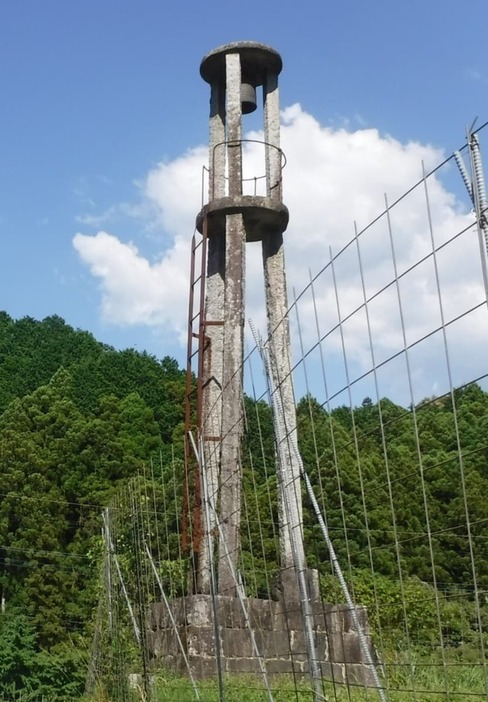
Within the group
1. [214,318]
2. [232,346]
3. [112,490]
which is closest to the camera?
[232,346]

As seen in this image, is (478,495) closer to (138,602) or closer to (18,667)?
(18,667)

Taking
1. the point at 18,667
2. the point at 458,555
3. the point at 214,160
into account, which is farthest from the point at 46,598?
the point at 214,160

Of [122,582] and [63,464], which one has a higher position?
[63,464]

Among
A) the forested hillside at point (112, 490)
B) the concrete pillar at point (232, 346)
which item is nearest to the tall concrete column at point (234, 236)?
the concrete pillar at point (232, 346)

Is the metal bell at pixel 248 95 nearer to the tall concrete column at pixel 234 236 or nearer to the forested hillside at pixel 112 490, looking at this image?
the tall concrete column at pixel 234 236

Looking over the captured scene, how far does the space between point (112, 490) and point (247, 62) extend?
1601 cm

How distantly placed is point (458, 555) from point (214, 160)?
13.0 meters

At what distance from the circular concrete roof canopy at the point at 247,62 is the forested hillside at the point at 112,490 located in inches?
144

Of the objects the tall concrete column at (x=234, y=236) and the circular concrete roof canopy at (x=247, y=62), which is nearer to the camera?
the tall concrete column at (x=234, y=236)

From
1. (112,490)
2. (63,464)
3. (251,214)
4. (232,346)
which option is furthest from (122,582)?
(63,464)

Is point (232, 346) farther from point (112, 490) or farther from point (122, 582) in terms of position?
point (112, 490)

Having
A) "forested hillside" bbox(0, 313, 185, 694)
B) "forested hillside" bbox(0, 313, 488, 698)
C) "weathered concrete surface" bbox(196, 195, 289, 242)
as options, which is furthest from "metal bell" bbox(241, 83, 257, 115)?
"forested hillside" bbox(0, 313, 185, 694)

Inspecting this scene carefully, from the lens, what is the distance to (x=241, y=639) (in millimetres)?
5406

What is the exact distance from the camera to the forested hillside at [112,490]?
12.1m
